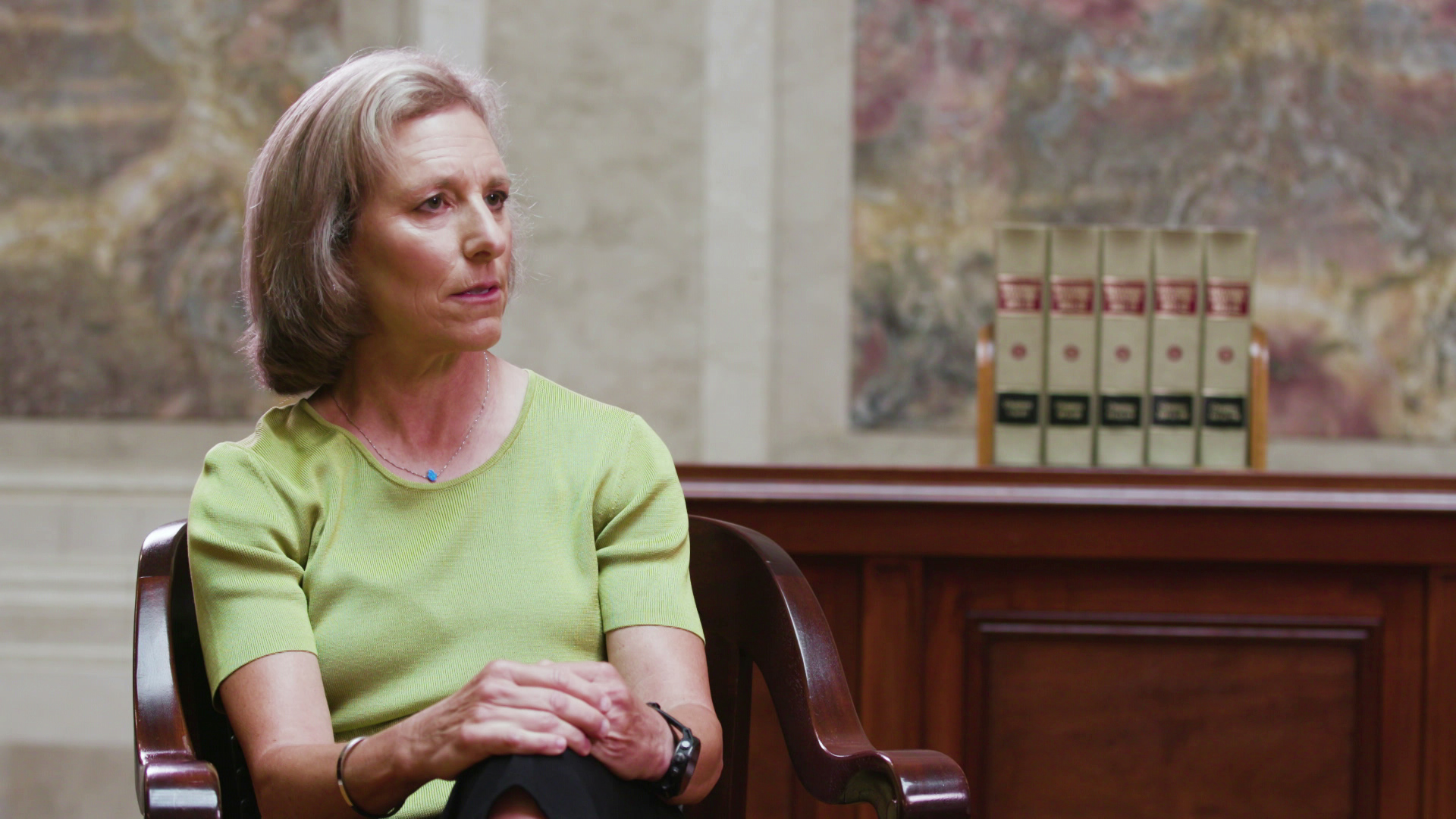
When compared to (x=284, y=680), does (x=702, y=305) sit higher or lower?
higher

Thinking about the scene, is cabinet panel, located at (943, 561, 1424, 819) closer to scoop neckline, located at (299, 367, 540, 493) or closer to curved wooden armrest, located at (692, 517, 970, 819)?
curved wooden armrest, located at (692, 517, 970, 819)

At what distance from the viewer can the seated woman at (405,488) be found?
1431 mm

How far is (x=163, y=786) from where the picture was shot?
120cm

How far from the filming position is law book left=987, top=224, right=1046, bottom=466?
2529 millimetres

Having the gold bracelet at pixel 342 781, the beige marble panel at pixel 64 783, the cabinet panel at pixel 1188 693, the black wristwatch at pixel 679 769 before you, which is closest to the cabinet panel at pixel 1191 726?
the cabinet panel at pixel 1188 693

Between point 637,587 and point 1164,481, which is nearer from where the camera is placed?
point 637,587

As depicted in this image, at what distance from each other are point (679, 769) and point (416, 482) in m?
0.48

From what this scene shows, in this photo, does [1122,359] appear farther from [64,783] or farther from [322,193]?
[64,783]

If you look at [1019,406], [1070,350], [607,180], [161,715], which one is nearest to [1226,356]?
[1070,350]

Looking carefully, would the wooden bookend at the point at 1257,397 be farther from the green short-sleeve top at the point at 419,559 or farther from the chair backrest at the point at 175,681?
the chair backrest at the point at 175,681

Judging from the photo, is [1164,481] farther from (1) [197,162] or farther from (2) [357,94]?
(1) [197,162]

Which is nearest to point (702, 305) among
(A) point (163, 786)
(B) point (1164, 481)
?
(B) point (1164, 481)

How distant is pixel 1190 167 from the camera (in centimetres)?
437

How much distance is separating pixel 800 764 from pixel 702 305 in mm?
2989
